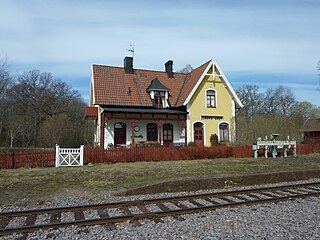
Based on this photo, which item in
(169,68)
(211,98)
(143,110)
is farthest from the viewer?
(169,68)

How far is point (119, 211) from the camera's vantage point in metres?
7.40

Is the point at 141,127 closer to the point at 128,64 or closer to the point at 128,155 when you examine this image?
the point at 128,64

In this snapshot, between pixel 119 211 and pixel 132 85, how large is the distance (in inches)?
826

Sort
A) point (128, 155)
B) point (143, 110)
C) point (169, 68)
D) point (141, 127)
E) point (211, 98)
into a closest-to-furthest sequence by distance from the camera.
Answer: point (128, 155)
point (143, 110)
point (141, 127)
point (211, 98)
point (169, 68)

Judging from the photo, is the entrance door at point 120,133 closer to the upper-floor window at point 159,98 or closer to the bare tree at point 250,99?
the upper-floor window at point 159,98

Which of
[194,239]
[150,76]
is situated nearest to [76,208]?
[194,239]

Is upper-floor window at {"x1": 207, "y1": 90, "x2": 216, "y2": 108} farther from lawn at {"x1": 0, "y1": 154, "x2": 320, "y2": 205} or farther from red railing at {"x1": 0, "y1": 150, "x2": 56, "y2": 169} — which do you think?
red railing at {"x1": 0, "y1": 150, "x2": 56, "y2": 169}

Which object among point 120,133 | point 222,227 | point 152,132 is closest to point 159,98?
point 152,132

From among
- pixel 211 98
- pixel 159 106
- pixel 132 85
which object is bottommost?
pixel 159 106

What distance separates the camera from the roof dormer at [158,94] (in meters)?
26.8

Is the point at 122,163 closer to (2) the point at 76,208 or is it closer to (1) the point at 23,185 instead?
(1) the point at 23,185

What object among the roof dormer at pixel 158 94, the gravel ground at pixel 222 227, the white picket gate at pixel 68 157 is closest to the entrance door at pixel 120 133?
the roof dormer at pixel 158 94

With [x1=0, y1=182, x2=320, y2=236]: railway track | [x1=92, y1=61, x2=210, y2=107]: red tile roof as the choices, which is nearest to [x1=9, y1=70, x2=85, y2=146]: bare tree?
[x1=92, y1=61, x2=210, y2=107]: red tile roof

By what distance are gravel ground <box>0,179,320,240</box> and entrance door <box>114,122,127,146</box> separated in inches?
722
